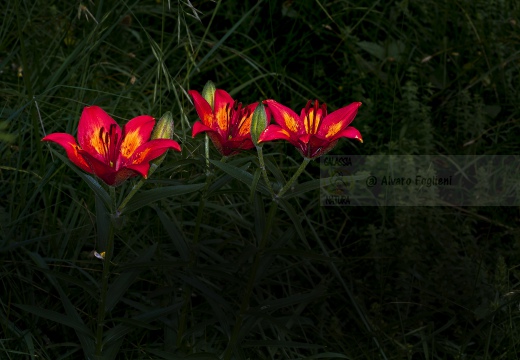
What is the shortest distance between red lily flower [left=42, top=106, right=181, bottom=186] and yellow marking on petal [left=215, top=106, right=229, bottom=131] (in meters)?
0.18

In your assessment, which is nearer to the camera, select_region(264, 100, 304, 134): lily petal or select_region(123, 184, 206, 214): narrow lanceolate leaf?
select_region(123, 184, 206, 214): narrow lanceolate leaf

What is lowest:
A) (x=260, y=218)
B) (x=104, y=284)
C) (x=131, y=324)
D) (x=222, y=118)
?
(x=131, y=324)

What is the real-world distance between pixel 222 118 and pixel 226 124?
0.05 feet

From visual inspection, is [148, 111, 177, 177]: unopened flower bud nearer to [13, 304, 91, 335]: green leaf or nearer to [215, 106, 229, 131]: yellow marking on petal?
[215, 106, 229, 131]: yellow marking on petal

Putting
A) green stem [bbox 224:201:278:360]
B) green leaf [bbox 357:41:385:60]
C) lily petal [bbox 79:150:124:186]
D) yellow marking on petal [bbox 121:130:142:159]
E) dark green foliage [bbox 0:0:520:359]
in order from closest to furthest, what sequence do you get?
lily petal [bbox 79:150:124:186]
yellow marking on petal [bbox 121:130:142:159]
green stem [bbox 224:201:278:360]
dark green foliage [bbox 0:0:520:359]
green leaf [bbox 357:41:385:60]

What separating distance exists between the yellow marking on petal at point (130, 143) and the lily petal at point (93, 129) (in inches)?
0.7

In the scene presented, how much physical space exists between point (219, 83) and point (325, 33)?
0.68 metres

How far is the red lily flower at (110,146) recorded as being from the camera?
59.6 inches

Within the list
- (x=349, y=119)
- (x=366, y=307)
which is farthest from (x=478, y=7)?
(x=349, y=119)

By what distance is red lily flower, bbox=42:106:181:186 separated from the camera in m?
1.51

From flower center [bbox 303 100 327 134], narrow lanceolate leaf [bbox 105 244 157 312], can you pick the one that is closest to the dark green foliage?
narrow lanceolate leaf [bbox 105 244 157 312]

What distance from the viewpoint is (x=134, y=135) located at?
1.59 metres

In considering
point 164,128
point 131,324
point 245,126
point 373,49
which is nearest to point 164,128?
point 164,128

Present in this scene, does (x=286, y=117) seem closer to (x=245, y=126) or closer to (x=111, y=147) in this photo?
(x=245, y=126)
